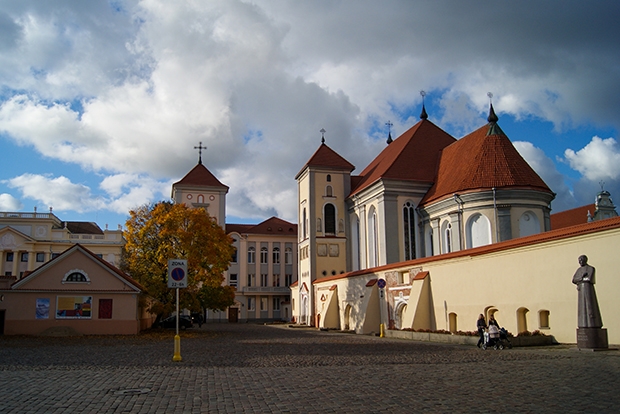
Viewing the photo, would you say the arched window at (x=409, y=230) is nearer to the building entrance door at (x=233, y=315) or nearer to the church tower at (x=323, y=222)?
the church tower at (x=323, y=222)

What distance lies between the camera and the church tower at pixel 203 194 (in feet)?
230

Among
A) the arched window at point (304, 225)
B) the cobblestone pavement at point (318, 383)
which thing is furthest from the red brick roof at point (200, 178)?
the cobblestone pavement at point (318, 383)

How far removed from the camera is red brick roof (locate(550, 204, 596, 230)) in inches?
2456

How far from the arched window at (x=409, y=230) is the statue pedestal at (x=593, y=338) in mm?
27986

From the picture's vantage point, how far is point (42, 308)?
101 ft

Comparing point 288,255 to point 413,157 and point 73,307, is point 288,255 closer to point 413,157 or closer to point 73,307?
point 413,157

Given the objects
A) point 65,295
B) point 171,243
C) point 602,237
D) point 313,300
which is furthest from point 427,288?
point 313,300

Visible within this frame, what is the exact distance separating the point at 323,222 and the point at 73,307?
A: 91.3ft

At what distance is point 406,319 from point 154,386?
2028 cm

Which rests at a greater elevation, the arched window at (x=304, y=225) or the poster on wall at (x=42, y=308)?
the arched window at (x=304, y=225)

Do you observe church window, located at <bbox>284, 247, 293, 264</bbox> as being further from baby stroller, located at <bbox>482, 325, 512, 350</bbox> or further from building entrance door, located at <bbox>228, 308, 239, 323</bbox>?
baby stroller, located at <bbox>482, 325, 512, 350</bbox>

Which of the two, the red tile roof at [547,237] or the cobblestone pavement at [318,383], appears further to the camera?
the red tile roof at [547,237]

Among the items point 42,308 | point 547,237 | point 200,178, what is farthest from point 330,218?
point 547,237

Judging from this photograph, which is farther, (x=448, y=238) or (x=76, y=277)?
(x=448, y=238)
